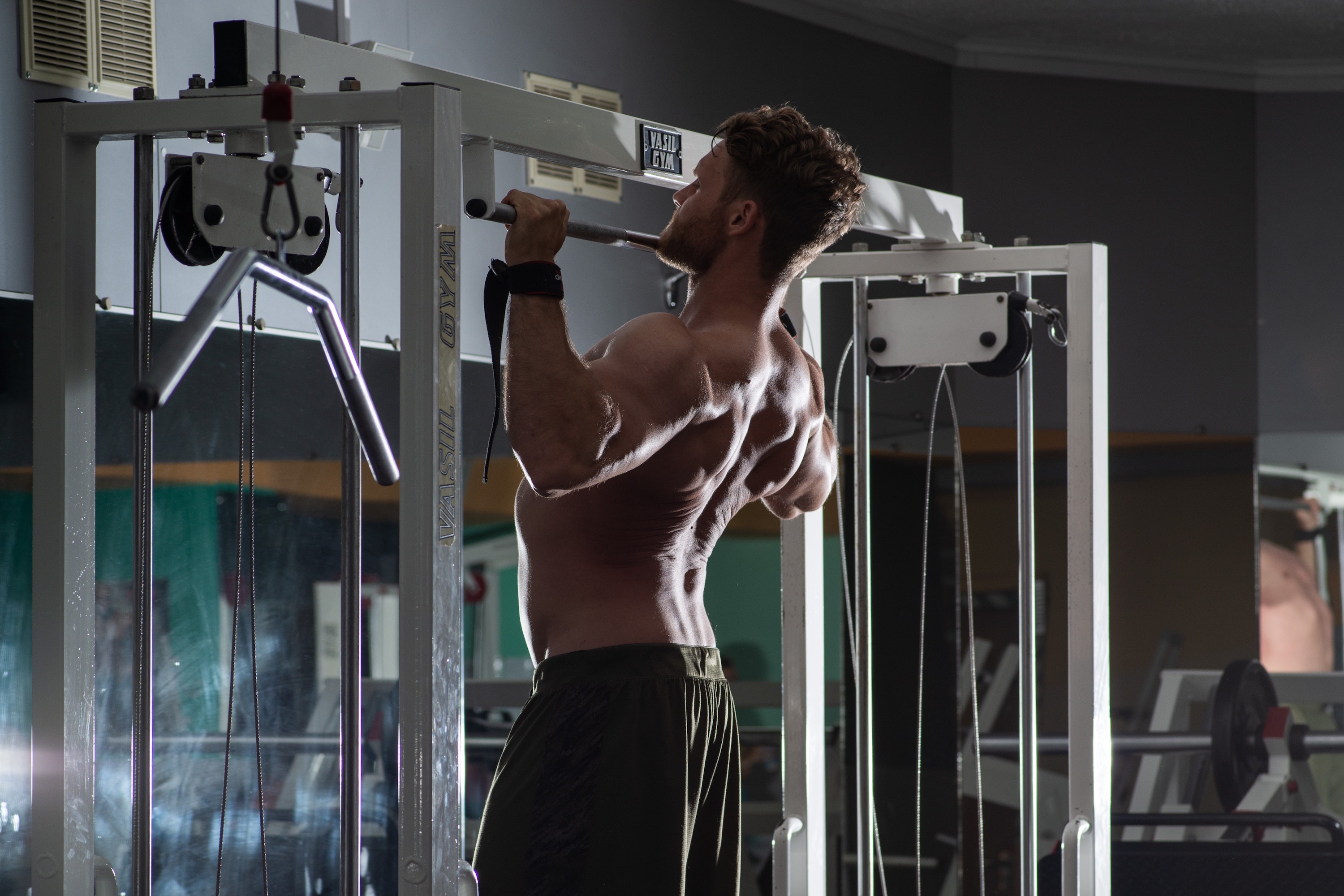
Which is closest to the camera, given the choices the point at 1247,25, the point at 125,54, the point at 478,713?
the point at 125,54

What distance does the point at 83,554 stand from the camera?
4.99 ft

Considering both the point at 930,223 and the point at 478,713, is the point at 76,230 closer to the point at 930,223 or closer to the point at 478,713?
the point at 930,223

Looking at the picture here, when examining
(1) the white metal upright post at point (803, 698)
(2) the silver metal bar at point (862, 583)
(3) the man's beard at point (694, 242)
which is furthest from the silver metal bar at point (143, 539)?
(2) the silver metal bar at point (862, 583)

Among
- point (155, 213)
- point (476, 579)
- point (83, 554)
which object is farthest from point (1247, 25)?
point (83, 554)

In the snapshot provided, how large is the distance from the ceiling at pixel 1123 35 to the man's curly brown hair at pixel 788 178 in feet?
6.73

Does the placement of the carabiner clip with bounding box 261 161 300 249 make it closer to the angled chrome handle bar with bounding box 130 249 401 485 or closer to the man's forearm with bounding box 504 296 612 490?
the angled chrome handle bar with bounding box 130 249 401 485

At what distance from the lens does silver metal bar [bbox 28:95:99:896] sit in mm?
1493

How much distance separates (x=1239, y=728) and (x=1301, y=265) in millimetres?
1604

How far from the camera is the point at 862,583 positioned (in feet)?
7.81

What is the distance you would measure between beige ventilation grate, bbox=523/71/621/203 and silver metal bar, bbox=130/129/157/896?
62.0 inches

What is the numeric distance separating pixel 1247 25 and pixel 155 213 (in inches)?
120

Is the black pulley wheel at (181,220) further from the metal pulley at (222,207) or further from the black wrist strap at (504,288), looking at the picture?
the black wrist strap at (504,288)

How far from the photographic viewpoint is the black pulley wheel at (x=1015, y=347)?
2232 mm

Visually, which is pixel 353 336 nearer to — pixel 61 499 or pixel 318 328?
pixel 318 328
